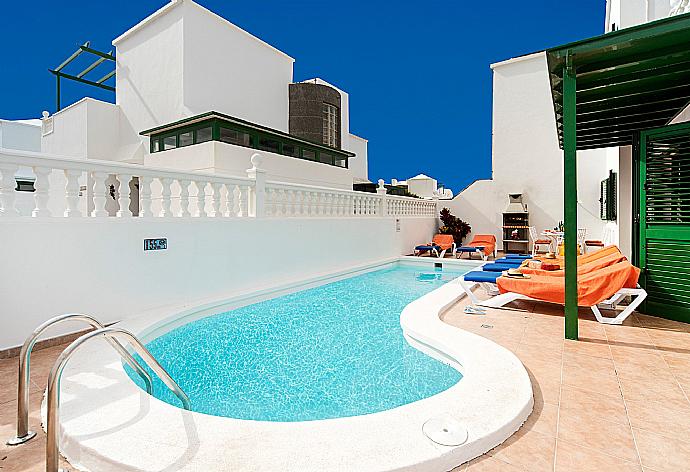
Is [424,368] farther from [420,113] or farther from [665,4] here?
[420,113]

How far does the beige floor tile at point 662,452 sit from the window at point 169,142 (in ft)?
41.9

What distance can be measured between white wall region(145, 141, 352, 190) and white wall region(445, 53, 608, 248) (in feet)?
19.4

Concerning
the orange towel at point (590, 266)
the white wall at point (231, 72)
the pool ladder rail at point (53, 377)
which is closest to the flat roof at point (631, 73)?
the orange towel at point (590, 266)

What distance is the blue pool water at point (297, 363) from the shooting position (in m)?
3.32

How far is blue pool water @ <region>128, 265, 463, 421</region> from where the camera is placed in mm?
3322

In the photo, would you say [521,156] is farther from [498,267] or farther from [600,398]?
[600,398]

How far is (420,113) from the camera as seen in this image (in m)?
72.6

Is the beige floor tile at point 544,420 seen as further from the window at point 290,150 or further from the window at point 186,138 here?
the window at point 290,150

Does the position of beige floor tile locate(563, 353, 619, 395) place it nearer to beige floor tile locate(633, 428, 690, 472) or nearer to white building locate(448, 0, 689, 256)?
beige floor tile locate(633, 428, 690, 472)

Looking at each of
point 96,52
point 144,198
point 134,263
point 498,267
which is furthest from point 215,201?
point 96,52

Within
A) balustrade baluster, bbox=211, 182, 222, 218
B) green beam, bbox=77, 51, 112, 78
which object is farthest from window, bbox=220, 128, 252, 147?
green beam, bbox=77, 51, 112, 78

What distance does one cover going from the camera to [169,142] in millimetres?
12125

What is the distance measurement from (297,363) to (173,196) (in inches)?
215

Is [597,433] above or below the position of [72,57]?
below
